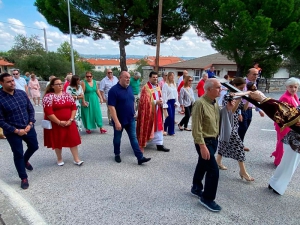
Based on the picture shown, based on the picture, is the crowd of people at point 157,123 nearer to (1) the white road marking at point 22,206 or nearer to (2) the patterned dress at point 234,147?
(2) the patterned dress at point 234,147

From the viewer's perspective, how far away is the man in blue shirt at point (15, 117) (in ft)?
10.7

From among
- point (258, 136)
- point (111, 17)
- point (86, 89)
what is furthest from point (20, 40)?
point (258, 136)

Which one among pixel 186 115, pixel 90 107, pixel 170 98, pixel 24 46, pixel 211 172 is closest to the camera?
pixel 211 172

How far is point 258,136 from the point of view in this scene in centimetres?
616

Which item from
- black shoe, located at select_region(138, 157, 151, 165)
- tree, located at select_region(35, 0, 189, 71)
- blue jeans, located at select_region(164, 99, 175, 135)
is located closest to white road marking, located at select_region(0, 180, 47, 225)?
black shoe, located at select_region(138, 157, 151, 165)

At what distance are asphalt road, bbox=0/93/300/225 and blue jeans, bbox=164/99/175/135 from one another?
1.30m

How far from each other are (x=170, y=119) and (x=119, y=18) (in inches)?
564

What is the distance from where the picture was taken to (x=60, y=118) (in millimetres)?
3965

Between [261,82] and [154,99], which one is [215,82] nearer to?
[154,99]

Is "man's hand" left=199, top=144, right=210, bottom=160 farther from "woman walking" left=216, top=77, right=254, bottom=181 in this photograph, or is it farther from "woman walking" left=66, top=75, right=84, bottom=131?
"woman walking" left=66, top=75, right=84, bottom=131

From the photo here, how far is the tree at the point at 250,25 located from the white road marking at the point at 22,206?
13.6 meters

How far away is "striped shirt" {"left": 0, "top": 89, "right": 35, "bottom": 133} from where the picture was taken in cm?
326

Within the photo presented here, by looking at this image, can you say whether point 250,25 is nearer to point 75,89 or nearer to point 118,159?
point 75,89

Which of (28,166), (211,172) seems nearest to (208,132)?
(211,172)
